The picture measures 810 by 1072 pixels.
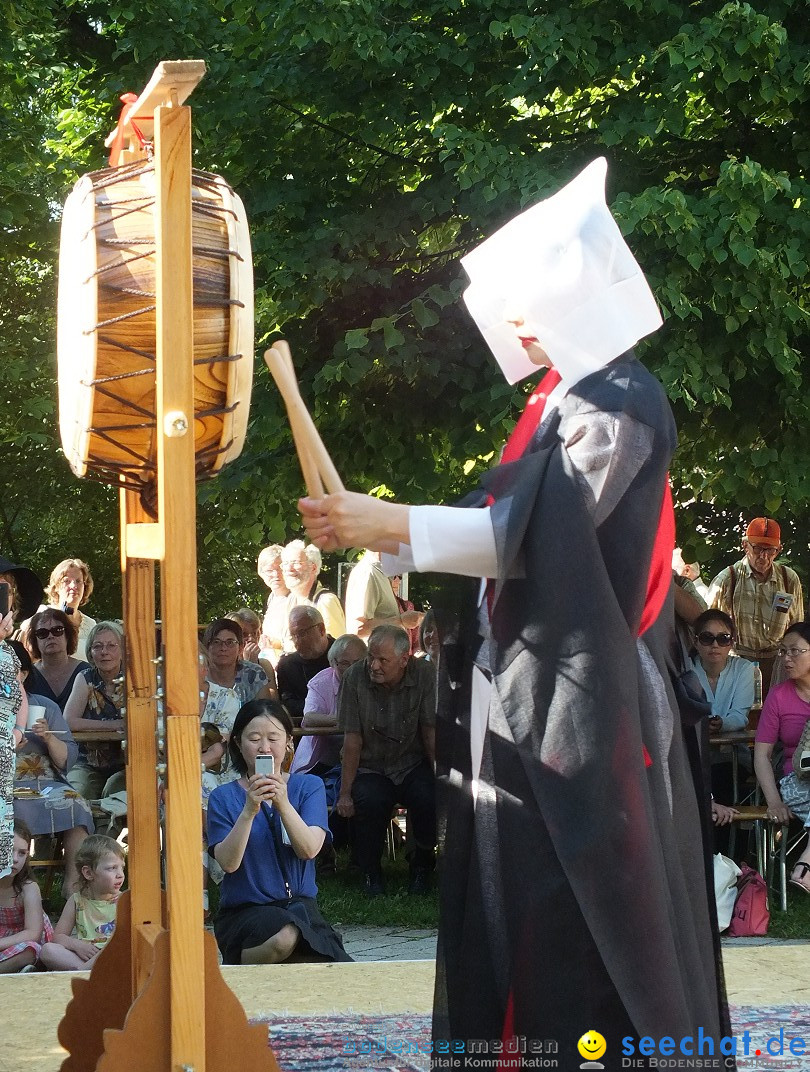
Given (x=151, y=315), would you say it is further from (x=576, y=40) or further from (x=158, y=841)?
(x=576, y=40)

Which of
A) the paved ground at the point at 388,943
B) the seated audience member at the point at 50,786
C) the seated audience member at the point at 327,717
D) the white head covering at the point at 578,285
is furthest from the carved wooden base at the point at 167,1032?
the seated audience member at the point at 327,717

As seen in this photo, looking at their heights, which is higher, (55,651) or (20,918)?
(55,651)

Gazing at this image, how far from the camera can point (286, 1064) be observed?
3367 millimetres

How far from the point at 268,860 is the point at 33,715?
2106 millimetres

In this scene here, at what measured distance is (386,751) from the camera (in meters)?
7.28

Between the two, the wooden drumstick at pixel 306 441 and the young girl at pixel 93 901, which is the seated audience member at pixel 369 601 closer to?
the young girl at pixel 93 901

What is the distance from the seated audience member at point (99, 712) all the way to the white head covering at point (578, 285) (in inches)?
188

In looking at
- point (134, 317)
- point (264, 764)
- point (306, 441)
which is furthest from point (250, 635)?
point (306, 441)

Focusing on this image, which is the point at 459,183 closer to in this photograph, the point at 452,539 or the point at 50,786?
the point at 50,786

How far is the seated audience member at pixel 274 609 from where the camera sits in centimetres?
883

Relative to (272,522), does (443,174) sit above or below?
above

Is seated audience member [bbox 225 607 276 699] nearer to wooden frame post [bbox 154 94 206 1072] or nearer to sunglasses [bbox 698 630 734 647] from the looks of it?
sunglasses [bbox 698 630 734 647]

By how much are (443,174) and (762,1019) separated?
15.1 feet

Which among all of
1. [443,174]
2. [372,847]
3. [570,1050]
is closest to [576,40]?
[443,174]
